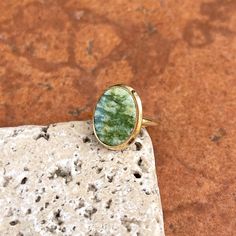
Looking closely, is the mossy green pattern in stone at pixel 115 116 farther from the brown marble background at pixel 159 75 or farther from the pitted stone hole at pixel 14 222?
the pitted stone hole at pixel 14 222

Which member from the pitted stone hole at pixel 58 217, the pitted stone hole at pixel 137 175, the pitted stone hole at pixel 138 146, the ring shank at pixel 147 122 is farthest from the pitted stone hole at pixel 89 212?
the ring shank at pixel 147 122

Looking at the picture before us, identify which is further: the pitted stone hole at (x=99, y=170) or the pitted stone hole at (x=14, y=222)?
the pitted stone hole at (x=99, y=170)

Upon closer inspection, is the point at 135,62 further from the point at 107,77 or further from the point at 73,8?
the point at 73,8

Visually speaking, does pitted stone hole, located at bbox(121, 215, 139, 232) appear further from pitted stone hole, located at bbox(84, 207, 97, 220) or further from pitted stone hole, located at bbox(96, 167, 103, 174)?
pitted stone hole, located at bbox(96, 167, 103, 174)

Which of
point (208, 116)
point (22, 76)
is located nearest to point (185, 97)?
point (208, 116)

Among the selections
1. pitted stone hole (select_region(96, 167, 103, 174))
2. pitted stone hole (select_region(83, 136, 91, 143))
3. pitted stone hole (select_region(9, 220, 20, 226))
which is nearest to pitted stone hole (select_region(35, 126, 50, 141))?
pitted stone hole (select_region(83, 136, 91, 143))

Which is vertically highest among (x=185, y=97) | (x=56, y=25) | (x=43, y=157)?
(x=56, y=25)
